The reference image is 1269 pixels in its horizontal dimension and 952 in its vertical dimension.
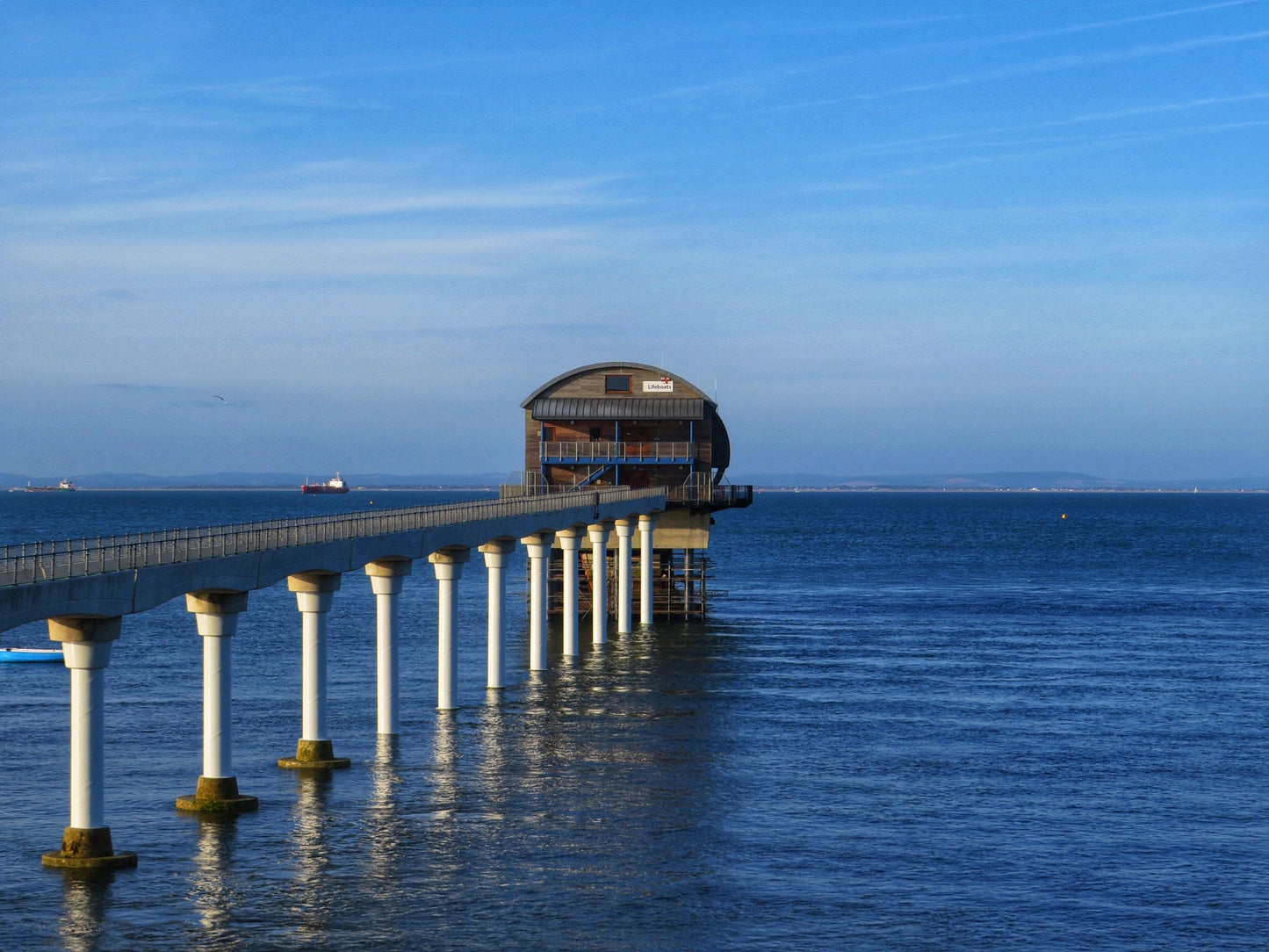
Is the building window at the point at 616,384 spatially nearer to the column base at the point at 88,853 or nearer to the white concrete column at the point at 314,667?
the white concrete column at the point at 314,667

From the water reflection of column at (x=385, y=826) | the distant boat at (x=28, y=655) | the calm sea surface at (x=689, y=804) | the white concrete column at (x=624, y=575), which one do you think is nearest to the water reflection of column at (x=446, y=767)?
the calm sea surface at (x=689, y=804)

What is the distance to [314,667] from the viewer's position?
137 ft

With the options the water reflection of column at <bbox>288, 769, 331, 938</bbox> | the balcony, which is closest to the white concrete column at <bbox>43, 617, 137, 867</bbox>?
the water reflection of column at <bbox>288, 769, 331, 938</bbox>

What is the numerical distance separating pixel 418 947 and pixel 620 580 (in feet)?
178

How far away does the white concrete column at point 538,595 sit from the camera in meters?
64.9

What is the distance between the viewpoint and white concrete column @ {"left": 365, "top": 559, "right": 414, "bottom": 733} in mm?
46500

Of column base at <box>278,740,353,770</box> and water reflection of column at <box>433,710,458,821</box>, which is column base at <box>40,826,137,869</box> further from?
column base at <box>278,740,353,770</box>

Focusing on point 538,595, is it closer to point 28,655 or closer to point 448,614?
point 448,614

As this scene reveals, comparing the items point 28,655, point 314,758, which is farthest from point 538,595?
point 314,758

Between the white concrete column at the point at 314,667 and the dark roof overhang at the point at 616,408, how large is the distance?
44.8 m

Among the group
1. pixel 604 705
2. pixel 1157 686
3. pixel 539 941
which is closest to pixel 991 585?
pixel 1157 686

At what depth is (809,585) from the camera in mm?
119750

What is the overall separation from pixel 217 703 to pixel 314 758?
20.0ft

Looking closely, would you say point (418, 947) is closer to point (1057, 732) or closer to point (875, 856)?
point (875, 856)
